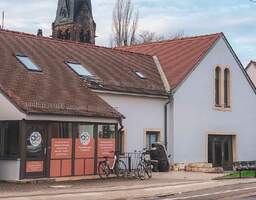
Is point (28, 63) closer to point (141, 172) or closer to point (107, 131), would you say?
point (107, 131)

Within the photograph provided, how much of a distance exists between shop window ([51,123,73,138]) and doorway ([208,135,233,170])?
1298cm

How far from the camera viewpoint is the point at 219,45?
3809 centimetres

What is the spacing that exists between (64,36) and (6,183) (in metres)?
48.2

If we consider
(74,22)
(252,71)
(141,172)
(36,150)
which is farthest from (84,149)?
(74,22)

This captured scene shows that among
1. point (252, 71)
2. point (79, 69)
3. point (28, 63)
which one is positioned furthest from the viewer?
point (252, 71)

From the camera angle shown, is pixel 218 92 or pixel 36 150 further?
pixel 218 92

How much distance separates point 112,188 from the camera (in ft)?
70.7

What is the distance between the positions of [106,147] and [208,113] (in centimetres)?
1064

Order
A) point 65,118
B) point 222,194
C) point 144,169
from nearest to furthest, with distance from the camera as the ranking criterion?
point 222,194 < point 65,118 < point 144,169

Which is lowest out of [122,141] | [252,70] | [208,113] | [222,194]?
[222,194]

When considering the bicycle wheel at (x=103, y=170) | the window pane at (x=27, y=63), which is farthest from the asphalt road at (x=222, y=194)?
the window pane at (x=27, y=63)

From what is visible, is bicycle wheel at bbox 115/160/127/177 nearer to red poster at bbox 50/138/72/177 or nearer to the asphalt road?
red poster at bbox 50/138/72/177

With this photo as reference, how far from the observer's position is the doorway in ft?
120

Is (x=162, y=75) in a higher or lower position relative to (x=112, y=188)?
higher
